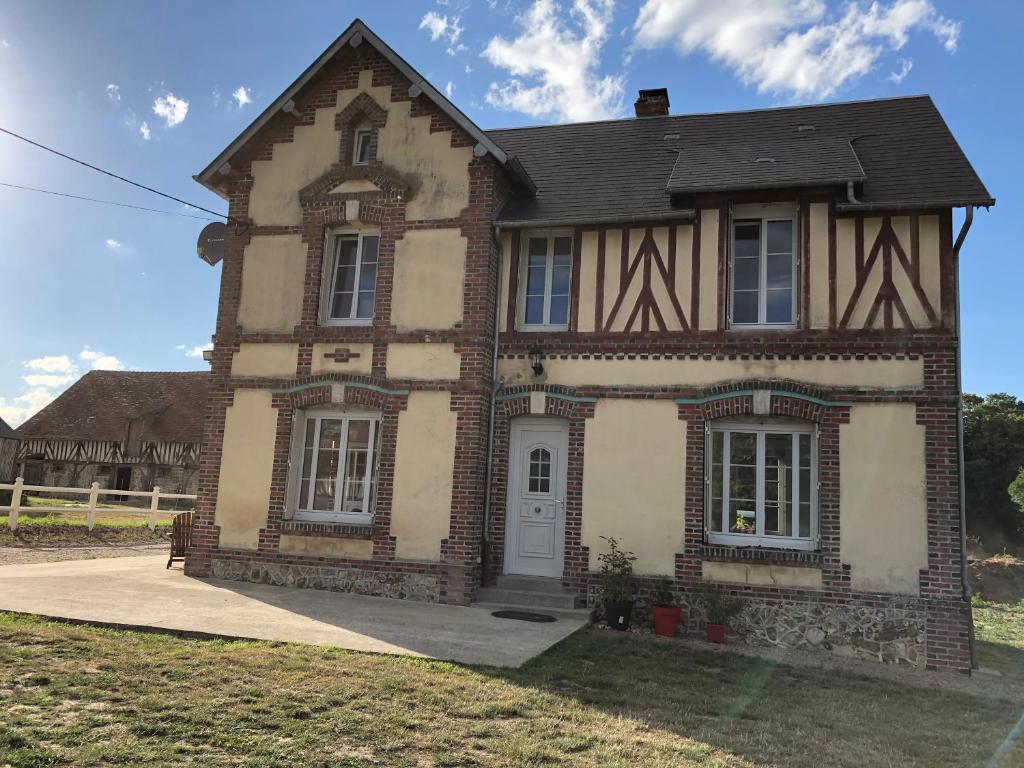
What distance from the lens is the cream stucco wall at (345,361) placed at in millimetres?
10566

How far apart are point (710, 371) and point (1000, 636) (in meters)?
6.06

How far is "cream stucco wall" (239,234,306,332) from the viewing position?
36.2ft

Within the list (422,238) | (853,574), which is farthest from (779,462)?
(422,238)

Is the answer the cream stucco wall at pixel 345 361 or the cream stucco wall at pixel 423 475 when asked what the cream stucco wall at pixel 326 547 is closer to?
the cream stucco wall at pixel 423 475

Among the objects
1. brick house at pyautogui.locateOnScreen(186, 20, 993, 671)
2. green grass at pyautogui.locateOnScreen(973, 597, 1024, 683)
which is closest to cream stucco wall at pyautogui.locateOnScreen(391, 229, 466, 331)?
brick house at pyautogui.locateOnScreen(186, 20, 993, 671)

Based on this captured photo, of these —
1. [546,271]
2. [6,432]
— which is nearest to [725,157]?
[546,271]

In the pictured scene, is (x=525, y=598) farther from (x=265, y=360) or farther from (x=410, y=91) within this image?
(x=410, y=91)

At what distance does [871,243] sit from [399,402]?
638 cm

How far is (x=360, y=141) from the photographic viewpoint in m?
11.3

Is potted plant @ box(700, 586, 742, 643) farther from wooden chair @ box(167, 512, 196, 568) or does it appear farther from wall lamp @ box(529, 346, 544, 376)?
wooden chair @ box(167, 512, 196, 568)

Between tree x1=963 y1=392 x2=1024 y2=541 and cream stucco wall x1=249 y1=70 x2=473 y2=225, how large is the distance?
27.9 m

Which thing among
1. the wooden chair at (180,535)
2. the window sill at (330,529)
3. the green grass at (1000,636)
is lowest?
the green grass at (1000,636)

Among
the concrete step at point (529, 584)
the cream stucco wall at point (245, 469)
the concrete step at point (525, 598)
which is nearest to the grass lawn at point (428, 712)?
the concrete step at point (525, 598)

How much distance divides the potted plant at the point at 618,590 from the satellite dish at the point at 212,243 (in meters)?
7.71
